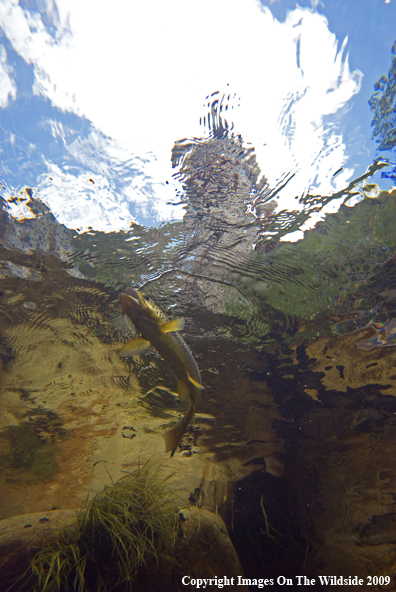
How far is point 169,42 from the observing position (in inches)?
159

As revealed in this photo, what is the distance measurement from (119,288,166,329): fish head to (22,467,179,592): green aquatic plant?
4.74m

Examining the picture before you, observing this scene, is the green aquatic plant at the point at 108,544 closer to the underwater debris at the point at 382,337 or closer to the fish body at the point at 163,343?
the fish body at the point at 163,343

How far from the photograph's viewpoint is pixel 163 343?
311 centimetres

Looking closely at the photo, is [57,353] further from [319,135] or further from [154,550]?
[319,135]

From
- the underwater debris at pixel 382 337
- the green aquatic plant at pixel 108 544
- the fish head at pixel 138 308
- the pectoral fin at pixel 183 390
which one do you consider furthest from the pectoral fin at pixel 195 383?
the underwater debris at pixel 382 337

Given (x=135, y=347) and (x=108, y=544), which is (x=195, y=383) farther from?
(x=108, y=544)

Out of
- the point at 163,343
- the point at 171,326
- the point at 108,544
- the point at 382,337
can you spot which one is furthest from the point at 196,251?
the point at 108,544

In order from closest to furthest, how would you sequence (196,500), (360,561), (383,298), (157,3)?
(157,3) < (383,298) < (360,561) < (196,500)

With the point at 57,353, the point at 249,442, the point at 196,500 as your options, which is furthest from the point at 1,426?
Result: the point at 249,442

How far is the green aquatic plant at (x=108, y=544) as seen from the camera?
14.9 ft

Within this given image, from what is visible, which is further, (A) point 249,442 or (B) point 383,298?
(A) point 249,442

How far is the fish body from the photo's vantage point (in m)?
2.87

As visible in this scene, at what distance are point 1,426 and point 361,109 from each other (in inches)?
616

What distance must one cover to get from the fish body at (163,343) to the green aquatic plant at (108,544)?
3398mm
